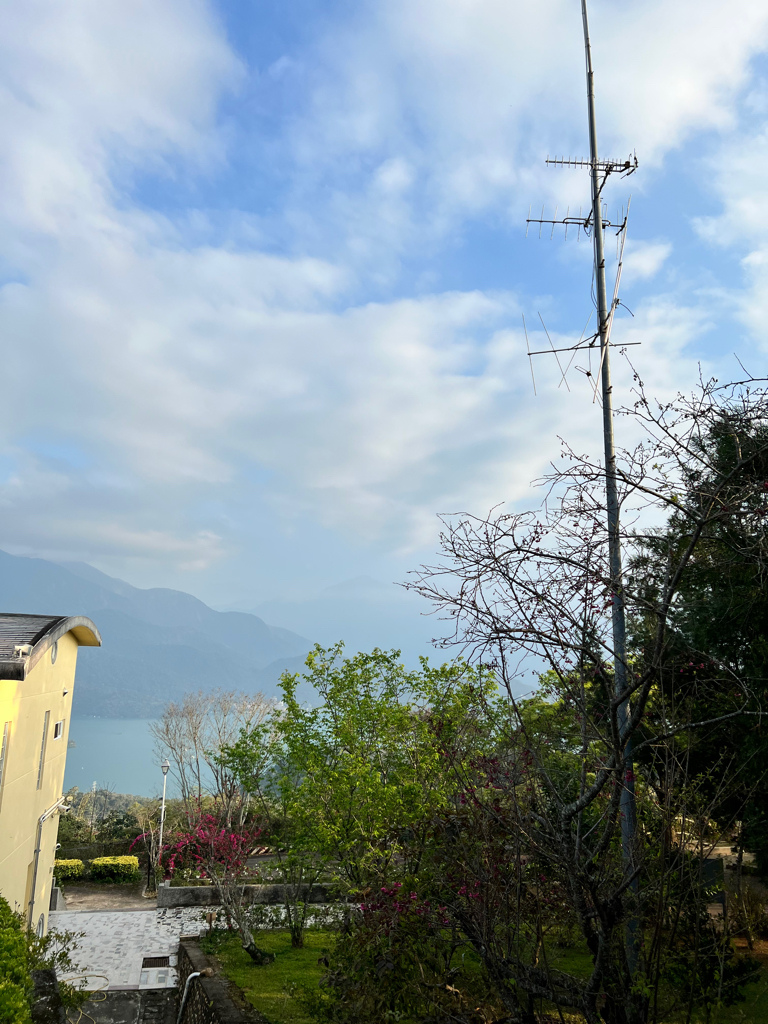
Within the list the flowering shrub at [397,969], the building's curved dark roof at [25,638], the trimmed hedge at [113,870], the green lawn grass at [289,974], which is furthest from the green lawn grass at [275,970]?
the trimmed hedge at [113,870]

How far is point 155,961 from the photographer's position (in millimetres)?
12648

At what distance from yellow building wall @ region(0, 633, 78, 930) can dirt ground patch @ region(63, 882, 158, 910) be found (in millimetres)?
4793

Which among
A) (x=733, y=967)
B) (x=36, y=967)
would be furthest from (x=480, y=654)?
(x=36, y=967)

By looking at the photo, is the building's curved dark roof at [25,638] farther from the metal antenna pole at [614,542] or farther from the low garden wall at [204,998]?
the metal antenna pole at [614,542]

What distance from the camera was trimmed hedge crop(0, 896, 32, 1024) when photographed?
164 inches

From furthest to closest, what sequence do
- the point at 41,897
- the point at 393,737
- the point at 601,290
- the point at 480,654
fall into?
the point at 41,897 → the point at 393,737 → the point at 601,290 → the point at 480,654

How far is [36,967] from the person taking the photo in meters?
6.84

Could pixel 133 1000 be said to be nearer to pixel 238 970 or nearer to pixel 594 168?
pixel 238 970

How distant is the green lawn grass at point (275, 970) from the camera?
8266mm

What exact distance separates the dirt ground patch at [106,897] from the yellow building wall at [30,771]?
189 inches

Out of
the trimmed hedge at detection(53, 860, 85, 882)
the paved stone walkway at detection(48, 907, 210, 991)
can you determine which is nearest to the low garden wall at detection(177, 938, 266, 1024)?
the paved stone walkway at detection(48, 907, 210, 991)

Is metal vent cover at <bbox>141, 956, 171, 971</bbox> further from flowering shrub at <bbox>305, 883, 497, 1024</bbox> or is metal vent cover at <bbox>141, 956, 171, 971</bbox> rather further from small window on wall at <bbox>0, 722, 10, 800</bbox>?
flowering shrub at <bbox>305, 883, 497, 1024</bbox>

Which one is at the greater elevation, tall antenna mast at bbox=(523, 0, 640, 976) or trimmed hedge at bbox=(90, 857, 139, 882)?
tall antenna mast at bbox=(523, 0, 640, 976)

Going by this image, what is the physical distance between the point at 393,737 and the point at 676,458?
738 centimetres
